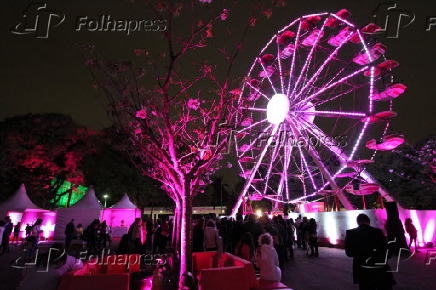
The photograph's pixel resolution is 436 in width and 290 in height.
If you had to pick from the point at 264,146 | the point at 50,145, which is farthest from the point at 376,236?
the point at 50,145

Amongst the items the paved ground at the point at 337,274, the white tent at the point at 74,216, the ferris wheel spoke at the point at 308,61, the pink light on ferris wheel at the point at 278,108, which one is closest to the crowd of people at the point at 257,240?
the paved ground at the point at 337,274

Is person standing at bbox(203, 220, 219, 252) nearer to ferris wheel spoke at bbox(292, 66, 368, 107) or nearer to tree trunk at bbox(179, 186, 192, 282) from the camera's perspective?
tree trunk at bbox(179, 186, 192, 282)

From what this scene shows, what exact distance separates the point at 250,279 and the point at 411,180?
1134 inches

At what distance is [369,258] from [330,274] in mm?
5262

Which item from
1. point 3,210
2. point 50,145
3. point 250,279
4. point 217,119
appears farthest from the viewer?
point 50,145

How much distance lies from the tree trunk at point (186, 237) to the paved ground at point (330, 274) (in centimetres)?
263

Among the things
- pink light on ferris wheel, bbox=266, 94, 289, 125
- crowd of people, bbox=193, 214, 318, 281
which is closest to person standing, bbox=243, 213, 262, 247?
crowd of people, bbox=193, 214, 318, 281

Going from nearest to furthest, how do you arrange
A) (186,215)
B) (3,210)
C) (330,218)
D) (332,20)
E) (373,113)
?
(186,215) → (373,113) → (332,20) → (330,218) → (3,210)

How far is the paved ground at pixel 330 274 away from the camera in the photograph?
25.3 feet

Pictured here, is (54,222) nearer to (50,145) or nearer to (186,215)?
(50,145)

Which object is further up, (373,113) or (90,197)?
(373,113)

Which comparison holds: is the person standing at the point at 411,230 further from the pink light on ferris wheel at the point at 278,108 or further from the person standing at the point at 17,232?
the person standing at the point at 17,232

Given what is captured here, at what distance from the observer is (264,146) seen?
752 inches

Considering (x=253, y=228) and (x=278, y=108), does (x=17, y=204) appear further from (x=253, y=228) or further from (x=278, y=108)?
(x=253, y=228)
